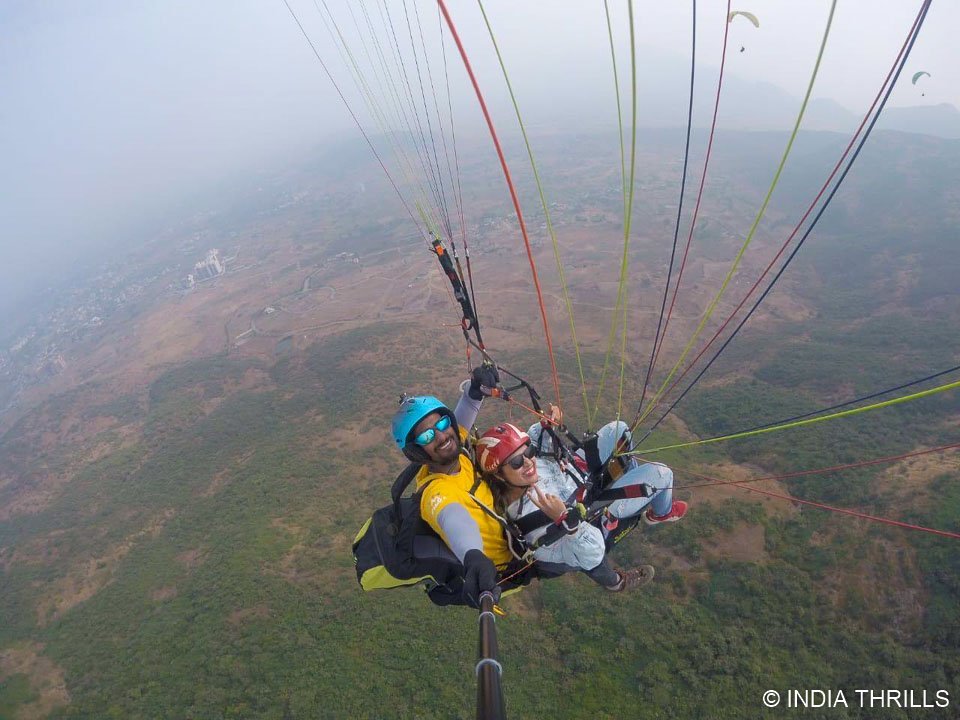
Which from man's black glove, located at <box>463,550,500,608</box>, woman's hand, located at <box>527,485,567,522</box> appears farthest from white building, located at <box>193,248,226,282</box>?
man's black glove, located at <box>463,550,500,608</box>

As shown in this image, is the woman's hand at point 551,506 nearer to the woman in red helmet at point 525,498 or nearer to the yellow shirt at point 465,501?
the woman in red helmet at point 525,498

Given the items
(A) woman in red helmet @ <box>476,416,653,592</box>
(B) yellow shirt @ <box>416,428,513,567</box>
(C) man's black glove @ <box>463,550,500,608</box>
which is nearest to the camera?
(C) man's black glove @ <box>463,550,500,608</box>

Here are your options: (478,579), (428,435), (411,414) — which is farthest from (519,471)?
(478,579)

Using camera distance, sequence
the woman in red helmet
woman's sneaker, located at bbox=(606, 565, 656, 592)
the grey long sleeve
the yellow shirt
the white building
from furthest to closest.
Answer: the white building, woman's sneaker, located at bbox=(606, 565, 656, 592), the woman in red helmet, the yellow shirt, the grey long sleeve

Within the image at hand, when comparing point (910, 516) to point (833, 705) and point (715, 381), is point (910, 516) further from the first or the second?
point (715, 381)

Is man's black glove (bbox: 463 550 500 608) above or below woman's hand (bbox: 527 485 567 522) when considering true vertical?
above

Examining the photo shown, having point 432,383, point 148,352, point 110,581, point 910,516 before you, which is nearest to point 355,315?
point 432,383

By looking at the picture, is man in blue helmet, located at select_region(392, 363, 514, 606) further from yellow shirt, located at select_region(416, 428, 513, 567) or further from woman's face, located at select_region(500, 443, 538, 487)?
woman's face, located at select_region(500, 443, 538, 487)
